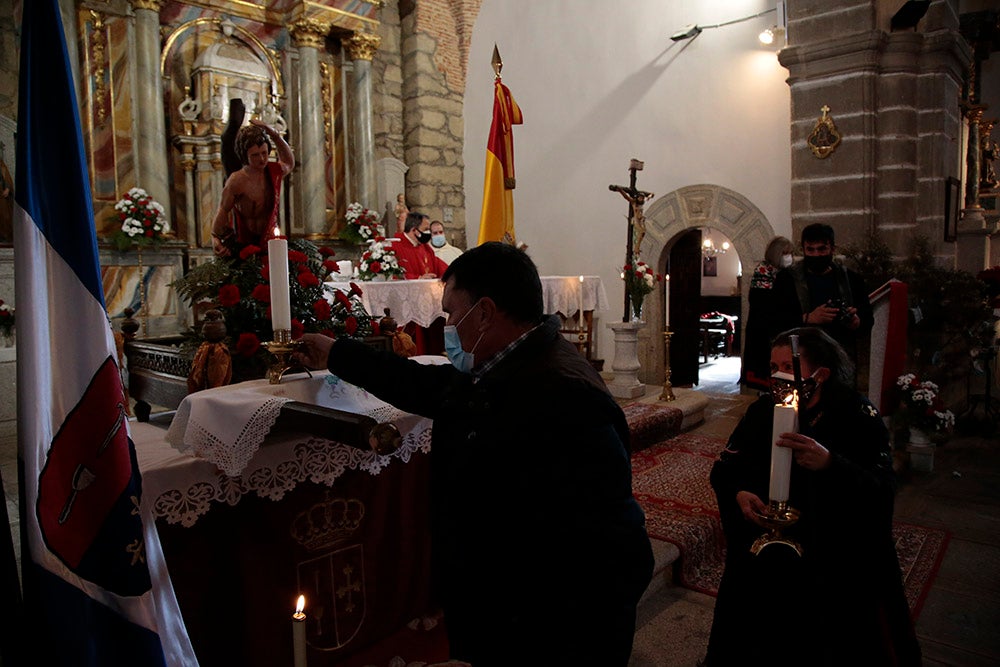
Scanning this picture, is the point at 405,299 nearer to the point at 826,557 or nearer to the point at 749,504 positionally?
the point at 749,504

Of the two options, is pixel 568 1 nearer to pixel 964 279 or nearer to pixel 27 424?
pixel 964 279

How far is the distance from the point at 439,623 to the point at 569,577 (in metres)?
1.63

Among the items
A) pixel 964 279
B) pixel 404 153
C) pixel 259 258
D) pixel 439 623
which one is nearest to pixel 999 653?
pixel 439 623

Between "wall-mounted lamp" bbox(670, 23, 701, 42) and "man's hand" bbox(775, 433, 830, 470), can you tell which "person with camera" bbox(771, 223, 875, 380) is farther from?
"wall-mounted lamp" bbox(670, 23, 701, 42)

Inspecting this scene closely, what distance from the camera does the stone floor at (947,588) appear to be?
9.57 feet

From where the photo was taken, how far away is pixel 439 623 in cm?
284

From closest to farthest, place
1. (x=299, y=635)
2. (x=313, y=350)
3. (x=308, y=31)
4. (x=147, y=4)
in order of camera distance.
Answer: (x=299, y=635)
(x=313, y=350)
(x=147, y=4)
(x=308, y=31)

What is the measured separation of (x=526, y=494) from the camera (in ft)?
4.76

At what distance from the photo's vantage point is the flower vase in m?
5.27

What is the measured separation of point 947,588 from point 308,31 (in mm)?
9903

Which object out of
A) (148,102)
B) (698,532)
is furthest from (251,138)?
(148,102)

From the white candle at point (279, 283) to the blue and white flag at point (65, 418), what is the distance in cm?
39

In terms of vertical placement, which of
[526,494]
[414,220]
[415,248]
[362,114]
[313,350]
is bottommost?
[526,494]

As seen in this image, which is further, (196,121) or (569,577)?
(196,121)
